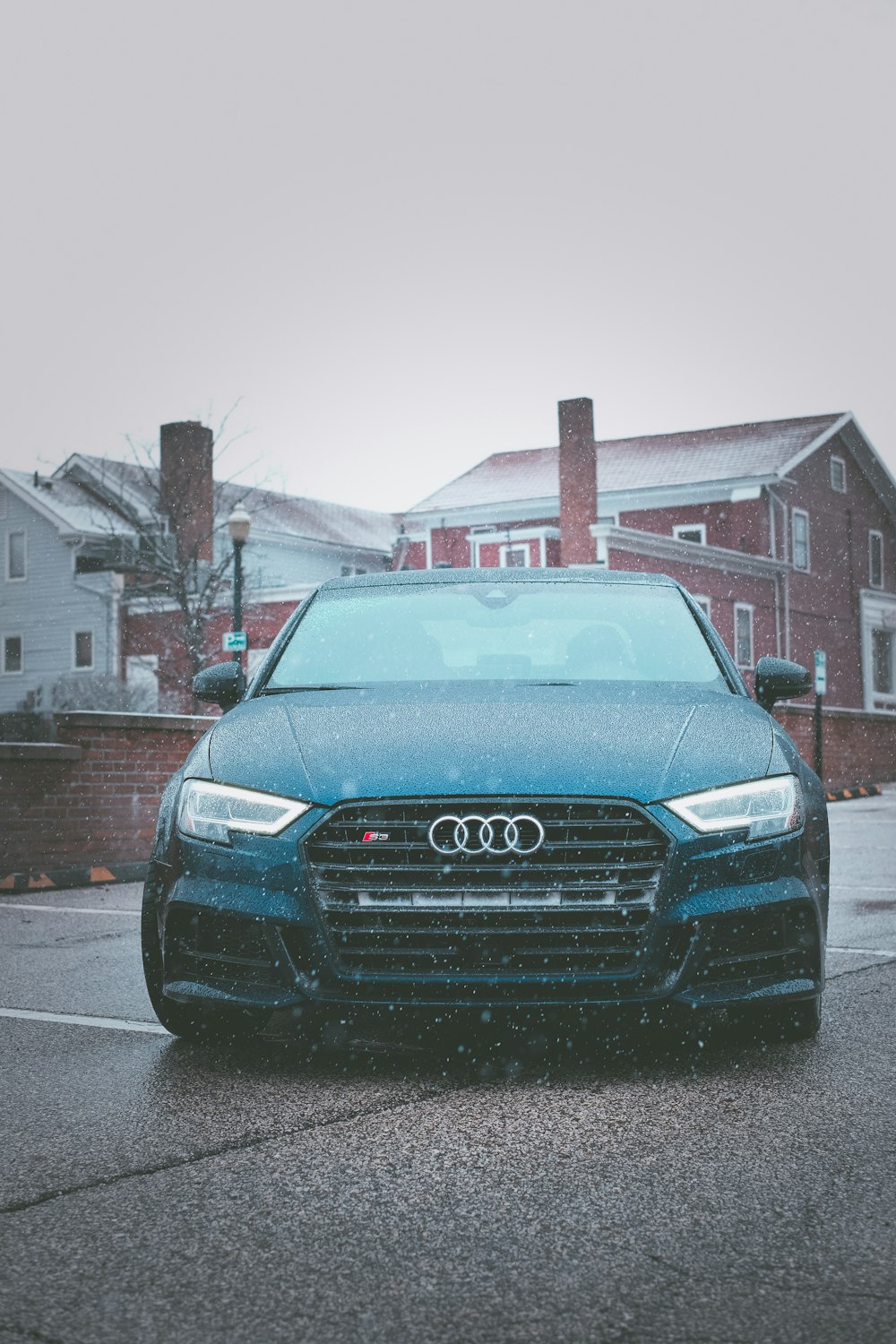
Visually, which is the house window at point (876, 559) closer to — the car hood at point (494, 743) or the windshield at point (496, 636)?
the windshield at point (496, 636)

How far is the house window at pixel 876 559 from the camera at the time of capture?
162 ft

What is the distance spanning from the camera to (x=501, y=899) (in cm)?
439

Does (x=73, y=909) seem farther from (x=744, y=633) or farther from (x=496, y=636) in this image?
(x=744, y=633)

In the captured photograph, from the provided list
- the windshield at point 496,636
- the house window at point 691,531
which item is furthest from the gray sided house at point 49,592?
the windshield at point 496,636

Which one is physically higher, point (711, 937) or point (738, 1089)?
point (711, 937)

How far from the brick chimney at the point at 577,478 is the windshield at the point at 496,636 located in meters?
33.6

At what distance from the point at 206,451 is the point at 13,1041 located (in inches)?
1439

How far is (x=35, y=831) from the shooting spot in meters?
12.6

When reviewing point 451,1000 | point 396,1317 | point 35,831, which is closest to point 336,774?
point 451,1000

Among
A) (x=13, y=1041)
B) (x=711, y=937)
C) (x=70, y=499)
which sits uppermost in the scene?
(x=70, y=499)

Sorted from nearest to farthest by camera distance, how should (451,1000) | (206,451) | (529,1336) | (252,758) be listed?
(529,1336) < (451,1000) < (252,758) < (206,451)

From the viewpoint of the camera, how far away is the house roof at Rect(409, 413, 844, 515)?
143ft

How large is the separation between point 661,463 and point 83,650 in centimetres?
1702

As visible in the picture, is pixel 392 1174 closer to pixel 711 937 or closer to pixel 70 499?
pixel 711 937
